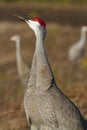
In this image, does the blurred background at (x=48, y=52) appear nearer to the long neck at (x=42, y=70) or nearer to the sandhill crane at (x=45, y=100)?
the sandhill crane at (x=45, y=100)

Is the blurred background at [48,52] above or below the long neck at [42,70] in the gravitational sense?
below

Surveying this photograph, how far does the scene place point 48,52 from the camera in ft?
85.2

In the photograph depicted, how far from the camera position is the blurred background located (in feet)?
39.1

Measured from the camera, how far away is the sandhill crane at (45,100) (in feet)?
25.7

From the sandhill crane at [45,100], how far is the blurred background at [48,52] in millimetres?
1745

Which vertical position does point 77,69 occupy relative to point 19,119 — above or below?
below

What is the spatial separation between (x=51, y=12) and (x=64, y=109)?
130 feet

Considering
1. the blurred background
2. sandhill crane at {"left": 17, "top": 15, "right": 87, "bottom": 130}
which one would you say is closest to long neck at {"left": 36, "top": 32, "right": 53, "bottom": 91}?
sandhill crane at {"left": 17, "top": 15, "right": 87, "bottom": 130}

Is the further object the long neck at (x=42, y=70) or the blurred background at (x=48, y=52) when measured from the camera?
the blurred background at (x=48, y=52)

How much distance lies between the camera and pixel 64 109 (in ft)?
26.0

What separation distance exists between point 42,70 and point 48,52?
18156 mm

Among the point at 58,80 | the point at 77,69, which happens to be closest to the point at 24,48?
the point at 77,69

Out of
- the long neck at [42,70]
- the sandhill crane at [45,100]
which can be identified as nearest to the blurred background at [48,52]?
the sandhill crane at [45,100]

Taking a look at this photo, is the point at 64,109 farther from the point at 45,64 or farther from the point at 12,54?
the point at 12,54
